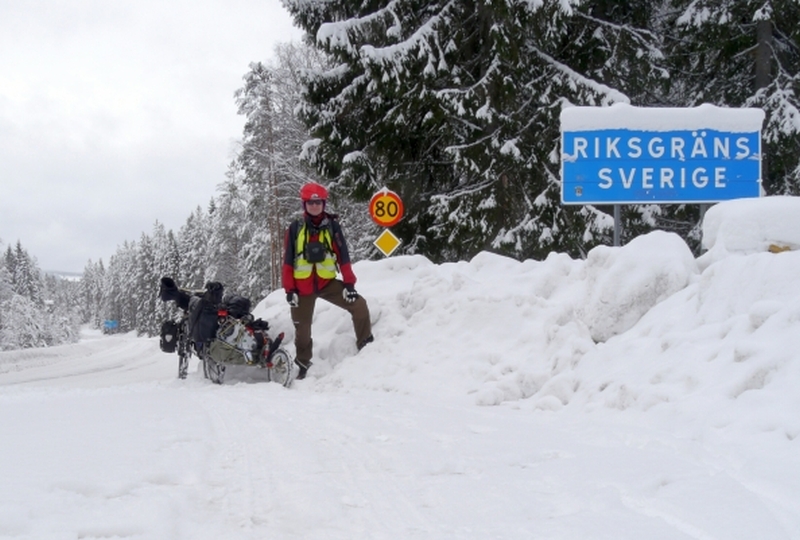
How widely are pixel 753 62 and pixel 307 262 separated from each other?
13.1 meters

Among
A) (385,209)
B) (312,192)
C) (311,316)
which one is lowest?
(311,316)

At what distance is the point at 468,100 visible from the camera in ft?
43.0

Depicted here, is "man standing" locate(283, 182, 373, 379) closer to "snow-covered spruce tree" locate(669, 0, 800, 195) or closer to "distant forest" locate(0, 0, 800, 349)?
"distant forest" locate(0, 0, 800, 349)

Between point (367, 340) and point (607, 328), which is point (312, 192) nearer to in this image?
point (367, 340)

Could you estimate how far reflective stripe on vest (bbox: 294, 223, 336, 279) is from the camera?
795 cm

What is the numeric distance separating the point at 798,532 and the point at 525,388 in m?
3.32

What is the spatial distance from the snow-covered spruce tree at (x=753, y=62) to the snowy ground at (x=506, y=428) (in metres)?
9.48

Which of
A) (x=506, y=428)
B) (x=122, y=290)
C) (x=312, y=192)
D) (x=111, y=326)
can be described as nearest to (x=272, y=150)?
(x=312, y=192)

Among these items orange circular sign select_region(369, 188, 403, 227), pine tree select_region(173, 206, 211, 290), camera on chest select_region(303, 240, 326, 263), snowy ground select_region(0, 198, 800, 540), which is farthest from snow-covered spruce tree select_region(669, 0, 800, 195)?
pine tree select_region(173, 206, 211, 290)

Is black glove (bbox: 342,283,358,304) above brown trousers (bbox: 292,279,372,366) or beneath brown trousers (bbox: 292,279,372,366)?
above

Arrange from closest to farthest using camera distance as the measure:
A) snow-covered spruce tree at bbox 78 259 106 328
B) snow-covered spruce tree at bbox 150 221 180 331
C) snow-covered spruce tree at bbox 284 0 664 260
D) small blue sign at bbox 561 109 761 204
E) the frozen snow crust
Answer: the frozen snow crust
small blue sign at bbox 561 109 761 204
snow-covered spruce tree at bbox 284 0 664 260
snow-covered spruce tree at bbox 150 221 180 331
snow-covered spruce tree at bbox 78 259 106 328

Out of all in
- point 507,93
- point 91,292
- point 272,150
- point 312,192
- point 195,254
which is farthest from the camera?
point 91,292

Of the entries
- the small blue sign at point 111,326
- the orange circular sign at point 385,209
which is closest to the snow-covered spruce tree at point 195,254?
the small blue sign at point 111,326

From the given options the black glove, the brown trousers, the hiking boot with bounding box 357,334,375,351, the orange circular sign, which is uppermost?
the orange circular sign
